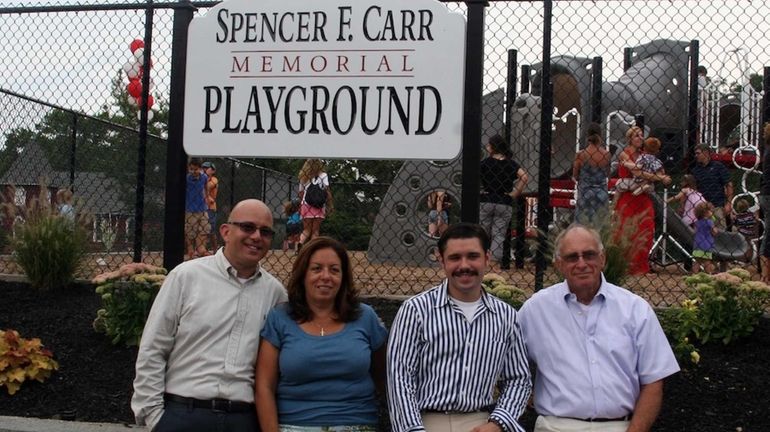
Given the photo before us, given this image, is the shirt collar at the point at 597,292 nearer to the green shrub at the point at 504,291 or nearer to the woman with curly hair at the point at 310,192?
the green shrub at the point at 504,291

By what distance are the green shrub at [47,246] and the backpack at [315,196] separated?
2.99 meters

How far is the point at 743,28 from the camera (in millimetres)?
4977

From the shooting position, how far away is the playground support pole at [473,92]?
12.2 ft

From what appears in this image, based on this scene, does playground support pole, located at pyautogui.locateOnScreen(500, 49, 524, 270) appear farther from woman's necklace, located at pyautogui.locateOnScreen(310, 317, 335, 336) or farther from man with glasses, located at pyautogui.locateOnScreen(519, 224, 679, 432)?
woman's necklace, located at pyautogui.locateOnScreen(310, 317, 335, 336)

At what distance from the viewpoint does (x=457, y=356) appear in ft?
9.63

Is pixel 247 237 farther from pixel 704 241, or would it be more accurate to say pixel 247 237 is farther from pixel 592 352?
pixel 704 241

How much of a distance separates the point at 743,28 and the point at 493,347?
3.11 m

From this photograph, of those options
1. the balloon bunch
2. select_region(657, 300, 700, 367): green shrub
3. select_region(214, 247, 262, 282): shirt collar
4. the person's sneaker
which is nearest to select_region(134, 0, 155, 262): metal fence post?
the balloon bunch

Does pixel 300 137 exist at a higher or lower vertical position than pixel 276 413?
higher

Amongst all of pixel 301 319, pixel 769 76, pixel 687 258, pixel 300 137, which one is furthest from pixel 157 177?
pixel 301 319

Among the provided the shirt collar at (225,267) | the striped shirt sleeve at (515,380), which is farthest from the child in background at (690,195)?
the shirt collar at (225,267)

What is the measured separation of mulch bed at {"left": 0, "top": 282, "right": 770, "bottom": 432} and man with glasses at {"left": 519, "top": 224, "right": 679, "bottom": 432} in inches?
43.3

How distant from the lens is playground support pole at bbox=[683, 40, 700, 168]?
34.2 feet

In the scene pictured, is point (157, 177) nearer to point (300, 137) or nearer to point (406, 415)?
point (300, 137)
